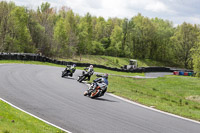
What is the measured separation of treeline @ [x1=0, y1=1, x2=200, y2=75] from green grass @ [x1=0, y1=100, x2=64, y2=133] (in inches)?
1557

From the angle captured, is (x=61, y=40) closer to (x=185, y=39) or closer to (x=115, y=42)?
(x=115, y=42)

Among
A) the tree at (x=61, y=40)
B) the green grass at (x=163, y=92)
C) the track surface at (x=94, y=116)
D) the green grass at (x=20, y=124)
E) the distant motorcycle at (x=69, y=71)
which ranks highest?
the tree at (x=61, y=40)

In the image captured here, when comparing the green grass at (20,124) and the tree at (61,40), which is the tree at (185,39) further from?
the green grass at (20,124)

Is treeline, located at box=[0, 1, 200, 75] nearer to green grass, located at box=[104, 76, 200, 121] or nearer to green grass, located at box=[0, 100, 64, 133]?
green grass, located at box=[104, 76, 200, 121]

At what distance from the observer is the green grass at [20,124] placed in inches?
294

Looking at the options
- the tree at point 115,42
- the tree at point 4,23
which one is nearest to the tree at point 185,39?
the tree at point 115,42

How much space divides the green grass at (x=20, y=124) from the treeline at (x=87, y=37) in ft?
130

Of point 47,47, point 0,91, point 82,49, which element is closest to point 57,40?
point 47,47

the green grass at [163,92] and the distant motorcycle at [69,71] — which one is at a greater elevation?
the distant motorcycle at [69,71]

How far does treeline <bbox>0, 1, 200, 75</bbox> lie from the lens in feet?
211

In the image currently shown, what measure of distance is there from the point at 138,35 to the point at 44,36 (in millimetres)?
43021

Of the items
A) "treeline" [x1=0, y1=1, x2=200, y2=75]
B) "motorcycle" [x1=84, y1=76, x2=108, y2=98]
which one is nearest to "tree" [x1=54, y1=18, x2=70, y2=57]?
"treeline" [x1=0, y1=1, x2=200, y2=75]

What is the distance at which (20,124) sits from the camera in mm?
8102

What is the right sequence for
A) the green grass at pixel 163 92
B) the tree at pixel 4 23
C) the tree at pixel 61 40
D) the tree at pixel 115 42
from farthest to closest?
1. the tree at pixel 115 42
2. the tree at pixel 61 40
3. the tree at pixel 4 23
4. the green grass at pixel 163 92
